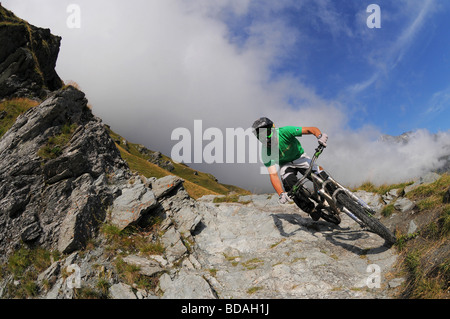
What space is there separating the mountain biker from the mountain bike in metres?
0.31

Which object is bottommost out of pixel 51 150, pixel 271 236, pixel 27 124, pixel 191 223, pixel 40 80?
pixel 271 236

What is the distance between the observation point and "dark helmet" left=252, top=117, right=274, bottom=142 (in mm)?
8953

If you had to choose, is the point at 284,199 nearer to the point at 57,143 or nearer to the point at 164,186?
the point at 164,186

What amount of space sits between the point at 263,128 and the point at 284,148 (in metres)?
1.19

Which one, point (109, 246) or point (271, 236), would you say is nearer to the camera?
point (109, 246)

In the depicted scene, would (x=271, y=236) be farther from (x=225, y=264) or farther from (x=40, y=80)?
(x=40, y=80)

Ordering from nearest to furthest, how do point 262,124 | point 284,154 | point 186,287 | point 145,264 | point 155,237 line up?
point 186,287 < point 145,264 < point 262,124 < point 284,154 < point 155,237

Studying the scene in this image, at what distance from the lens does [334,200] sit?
322 inches

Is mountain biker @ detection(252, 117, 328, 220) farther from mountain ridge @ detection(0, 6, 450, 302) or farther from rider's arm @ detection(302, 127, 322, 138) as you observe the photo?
mountain ridge @ detection(0, 6, 450, 302)

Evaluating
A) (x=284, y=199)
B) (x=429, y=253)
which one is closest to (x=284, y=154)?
(x=284, y=199)

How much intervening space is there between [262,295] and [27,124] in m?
12.1

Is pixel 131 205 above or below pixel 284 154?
below
